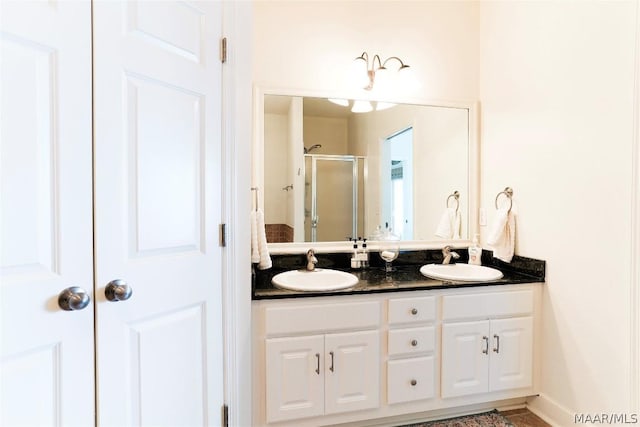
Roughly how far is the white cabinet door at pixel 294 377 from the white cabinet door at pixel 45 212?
786mm

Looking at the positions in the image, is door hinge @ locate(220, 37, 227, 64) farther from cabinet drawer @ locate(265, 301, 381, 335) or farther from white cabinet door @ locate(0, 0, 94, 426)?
cabinet drawer @ locate(265, 301, 381, 335)

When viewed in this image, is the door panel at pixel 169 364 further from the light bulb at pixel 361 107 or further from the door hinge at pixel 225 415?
the light bulb at pixel 361 107

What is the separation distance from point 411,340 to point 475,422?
2.12 ft

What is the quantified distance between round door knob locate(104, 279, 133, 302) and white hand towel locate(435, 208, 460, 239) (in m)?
2.01

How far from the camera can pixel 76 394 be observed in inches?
39.7

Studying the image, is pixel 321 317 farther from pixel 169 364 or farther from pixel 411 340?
pixel 169 364

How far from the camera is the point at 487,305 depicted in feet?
6.35

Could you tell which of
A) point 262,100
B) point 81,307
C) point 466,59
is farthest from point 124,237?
point 466,59

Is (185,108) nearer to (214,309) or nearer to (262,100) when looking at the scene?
(214,309)

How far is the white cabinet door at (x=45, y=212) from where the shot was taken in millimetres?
883

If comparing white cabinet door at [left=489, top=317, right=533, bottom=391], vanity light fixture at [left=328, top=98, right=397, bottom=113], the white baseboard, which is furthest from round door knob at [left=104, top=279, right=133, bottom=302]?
the white baseboard

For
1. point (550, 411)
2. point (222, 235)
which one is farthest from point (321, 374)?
point (550, 411)

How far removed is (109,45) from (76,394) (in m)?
1.04

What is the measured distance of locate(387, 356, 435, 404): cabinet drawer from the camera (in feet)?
5.91
